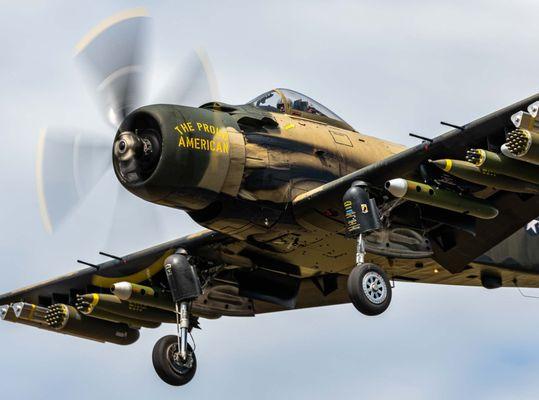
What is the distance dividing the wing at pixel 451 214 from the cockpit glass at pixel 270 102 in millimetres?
1841

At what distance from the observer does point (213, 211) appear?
24141 millimetres

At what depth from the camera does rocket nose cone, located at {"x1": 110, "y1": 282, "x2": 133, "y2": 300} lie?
2644 centimetres

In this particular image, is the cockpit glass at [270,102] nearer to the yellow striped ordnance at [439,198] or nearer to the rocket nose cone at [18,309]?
the yellow striped ordnance at [439,198]

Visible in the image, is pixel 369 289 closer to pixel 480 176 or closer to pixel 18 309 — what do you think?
pixel 480 176

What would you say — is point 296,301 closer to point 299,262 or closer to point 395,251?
point 299,262

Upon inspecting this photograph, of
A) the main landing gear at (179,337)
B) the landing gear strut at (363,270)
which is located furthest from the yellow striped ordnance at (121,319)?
the landing gear strut at (363,270)

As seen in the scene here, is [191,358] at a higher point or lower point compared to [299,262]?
lower

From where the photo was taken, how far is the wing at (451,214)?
23.0 metres

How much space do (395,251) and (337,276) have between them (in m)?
2.74

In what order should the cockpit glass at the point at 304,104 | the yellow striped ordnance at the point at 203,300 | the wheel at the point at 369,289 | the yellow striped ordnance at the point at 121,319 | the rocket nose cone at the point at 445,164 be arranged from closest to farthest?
1. the rocket nose cone at the point at 445,164
2. the wheel at the point at 369,289
3. the cockpit glass at the point at 304,104
4. the yellow striped ordnance at the point at 203,300
5. the yellow striped ordnance at the point at 121,319

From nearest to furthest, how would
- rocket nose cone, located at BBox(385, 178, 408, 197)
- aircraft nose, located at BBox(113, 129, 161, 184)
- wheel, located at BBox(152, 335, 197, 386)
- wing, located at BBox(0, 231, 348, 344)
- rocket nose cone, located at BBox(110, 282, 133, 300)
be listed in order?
rocket nose cone, located at BBox(385, 178, 408, 197) → aircraft nose, located at BBox(113, 129, 161, 184) → wheel, located at BBox(152, 335, 197, 386) → wing, located at BBox(0, 231, 348, 344) → rocket nose cone, located at BBox(110, 282, 133, 300)

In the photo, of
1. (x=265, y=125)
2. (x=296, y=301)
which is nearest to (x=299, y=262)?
(x=296, y=301)

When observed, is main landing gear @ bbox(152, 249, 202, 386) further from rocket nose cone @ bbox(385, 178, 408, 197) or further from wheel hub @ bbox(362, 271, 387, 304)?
rocket nose cone @ bbox(385, 178, 408, 197)

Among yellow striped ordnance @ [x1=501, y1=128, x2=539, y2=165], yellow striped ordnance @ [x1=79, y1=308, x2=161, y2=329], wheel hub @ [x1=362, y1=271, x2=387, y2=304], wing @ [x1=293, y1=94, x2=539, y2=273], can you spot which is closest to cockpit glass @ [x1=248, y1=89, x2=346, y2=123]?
wing @ [x1=293, y1=94, x2=539, y2=273]
